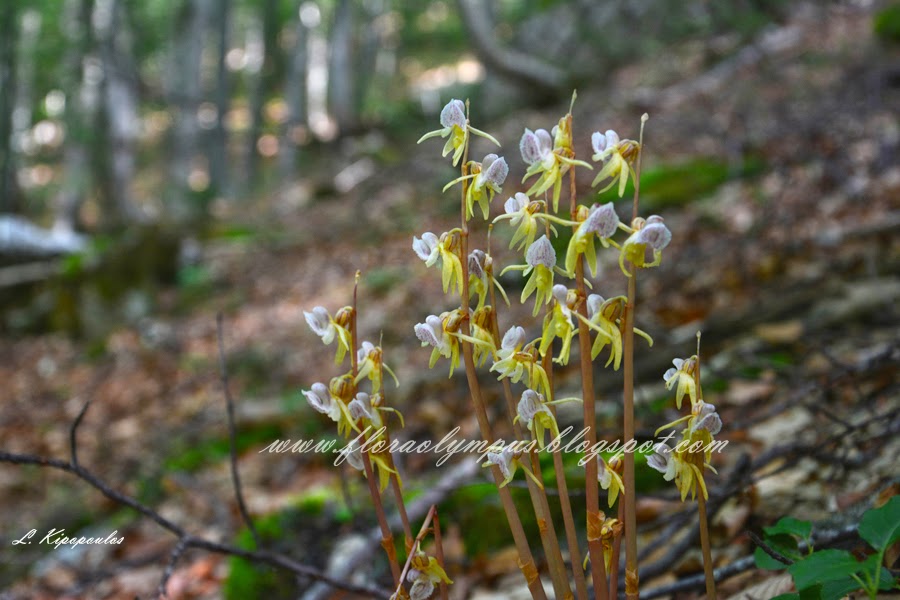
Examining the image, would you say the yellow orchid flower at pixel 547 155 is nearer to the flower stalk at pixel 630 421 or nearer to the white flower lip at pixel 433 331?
the flower stalk at pixel 630 421

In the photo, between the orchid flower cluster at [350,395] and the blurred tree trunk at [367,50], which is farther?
the blurred tree trunk at [367,50]

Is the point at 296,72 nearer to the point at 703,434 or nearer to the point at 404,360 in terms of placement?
the point at 404,360

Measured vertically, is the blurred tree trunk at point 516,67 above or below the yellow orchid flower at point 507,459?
below

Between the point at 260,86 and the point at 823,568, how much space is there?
22.9m

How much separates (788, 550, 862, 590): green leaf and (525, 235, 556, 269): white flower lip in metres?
0.58

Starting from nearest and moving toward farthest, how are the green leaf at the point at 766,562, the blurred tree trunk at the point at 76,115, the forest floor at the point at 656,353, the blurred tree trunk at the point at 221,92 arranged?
the green leaf at the point at 766,562
the forest floor at the point at 656,353
the blurred tree trunk at the point at 76,115
the blurred tree trunk at the point at 221,92

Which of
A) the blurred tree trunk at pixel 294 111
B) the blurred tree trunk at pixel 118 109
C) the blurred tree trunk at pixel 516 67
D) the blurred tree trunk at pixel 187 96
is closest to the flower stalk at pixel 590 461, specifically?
the blurred tree trunk at pixel 516 67

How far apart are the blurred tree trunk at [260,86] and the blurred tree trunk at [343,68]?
3158 millimetres

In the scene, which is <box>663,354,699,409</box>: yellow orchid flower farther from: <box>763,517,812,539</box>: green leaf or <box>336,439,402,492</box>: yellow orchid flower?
<box>336,439,402,492</box>: yellow orchid flower

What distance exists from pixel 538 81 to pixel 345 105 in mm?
5990

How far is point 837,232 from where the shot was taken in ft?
13.0

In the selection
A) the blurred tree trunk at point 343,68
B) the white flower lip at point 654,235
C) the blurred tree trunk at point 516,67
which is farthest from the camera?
the blurred tree trunk at point 343,68

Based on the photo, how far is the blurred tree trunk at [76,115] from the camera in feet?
47.2

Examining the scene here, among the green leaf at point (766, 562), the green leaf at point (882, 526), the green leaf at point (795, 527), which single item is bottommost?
the green leaf at point (766, 562)
